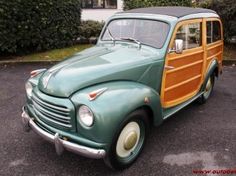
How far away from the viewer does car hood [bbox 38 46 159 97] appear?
331cm

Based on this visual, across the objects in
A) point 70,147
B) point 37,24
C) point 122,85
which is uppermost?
point 37,24

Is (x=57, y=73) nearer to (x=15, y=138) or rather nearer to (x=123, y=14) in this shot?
(x=15, y=138)

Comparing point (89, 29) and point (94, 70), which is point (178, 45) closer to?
point (94, 70)

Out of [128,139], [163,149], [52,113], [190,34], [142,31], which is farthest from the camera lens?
[190,34]

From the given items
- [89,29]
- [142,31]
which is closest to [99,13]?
[89,29]

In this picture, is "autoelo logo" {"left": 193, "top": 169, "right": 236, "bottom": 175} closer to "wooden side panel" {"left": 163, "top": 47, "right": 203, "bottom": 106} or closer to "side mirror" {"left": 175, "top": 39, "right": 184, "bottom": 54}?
"wooden side panel" {"left": 163, "top": 47, "right": 203, "bottom": 106}

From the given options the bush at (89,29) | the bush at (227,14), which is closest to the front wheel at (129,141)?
the bush at (227,14)

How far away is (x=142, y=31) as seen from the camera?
4.33m

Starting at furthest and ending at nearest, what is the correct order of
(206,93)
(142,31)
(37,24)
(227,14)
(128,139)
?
(227,14), (37,24), (206,93), (142,31), (128,139)

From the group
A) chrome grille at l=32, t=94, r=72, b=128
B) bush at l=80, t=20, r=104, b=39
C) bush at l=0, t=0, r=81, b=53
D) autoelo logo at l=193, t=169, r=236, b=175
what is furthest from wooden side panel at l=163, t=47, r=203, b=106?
Answer: bush at l=80, t=20, r=104, b=39

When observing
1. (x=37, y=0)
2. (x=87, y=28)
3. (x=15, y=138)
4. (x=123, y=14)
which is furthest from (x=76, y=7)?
(x=15, y=138)

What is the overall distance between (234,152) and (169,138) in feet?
2.94

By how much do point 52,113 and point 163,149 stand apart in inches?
63.8

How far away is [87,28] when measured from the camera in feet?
34.7
